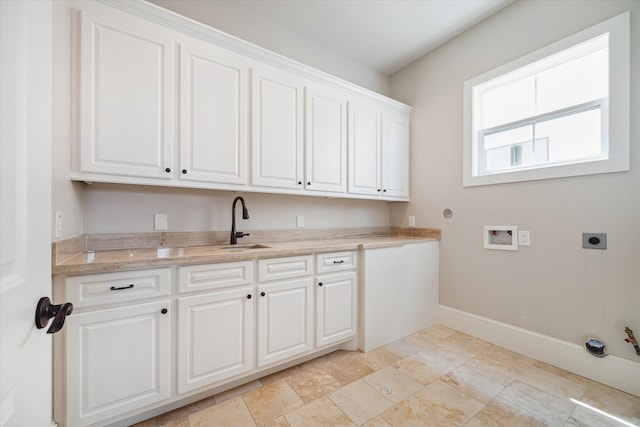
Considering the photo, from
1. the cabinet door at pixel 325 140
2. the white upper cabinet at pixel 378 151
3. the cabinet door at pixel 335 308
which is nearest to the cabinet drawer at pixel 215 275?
the cabinet door at pixel 335 308

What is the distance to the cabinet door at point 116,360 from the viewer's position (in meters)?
1.24

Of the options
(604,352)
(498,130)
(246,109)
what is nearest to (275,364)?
(246,109)

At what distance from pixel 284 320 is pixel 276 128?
151 centimetres

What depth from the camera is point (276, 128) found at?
216 cm

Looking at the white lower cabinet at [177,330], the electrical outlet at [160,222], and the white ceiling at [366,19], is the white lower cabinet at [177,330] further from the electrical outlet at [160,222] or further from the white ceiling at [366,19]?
the white ceiling at [366,19]

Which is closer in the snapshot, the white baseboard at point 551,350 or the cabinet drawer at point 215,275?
the cabinet drawer at point 215,275

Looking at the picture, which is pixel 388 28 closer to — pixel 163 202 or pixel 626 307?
pixel 163 202

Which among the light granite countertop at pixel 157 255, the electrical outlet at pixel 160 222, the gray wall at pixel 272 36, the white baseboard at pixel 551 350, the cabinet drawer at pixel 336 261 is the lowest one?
the white baseboard at pixel 551 350

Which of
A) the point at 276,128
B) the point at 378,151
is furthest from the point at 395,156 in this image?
the point at 276,128

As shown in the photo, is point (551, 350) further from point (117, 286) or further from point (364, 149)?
point (117, 286)

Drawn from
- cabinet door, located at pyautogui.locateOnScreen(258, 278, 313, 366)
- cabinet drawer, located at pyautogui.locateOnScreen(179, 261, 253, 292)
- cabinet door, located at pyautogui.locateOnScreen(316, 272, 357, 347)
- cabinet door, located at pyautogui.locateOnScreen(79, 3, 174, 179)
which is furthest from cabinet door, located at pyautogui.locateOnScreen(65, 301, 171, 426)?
cabinet door, located at pyautogui.locateOnScreen(316, 272, 357, 347)

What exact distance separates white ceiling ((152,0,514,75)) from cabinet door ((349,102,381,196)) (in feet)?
2.37

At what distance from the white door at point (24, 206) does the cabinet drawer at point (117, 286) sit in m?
0.71

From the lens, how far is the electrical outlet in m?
1.93
